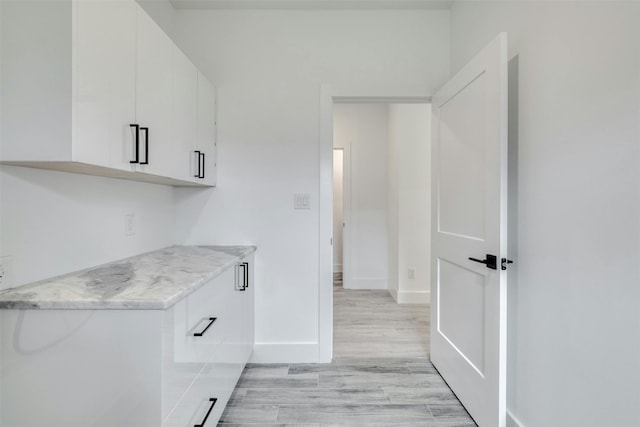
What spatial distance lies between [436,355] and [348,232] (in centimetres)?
225

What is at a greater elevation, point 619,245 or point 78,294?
point 619,245

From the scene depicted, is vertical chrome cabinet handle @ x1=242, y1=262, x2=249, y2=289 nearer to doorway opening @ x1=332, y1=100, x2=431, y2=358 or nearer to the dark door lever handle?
doorway opening @ x1=332, y1=100, x2=431, y2=358

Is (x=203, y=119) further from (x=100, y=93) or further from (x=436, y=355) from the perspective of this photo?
(x=436, y=355)

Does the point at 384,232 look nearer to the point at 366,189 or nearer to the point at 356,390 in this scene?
the point at 366,189

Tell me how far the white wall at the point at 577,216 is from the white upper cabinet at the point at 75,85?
174cm

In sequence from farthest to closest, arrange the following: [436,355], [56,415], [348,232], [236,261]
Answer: [348,232] → [436,355] → [236,261] → [56,415]

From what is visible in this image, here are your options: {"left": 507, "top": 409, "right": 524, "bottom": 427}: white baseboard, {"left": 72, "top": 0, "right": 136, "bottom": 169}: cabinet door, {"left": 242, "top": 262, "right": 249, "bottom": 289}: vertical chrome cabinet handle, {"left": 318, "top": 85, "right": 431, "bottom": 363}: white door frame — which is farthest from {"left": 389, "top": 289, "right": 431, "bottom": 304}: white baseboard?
{"left": 72, "top": 0, "right": 136, "bottom": 169}: cabinet door

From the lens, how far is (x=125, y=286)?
1117 mm

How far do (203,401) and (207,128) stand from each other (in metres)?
1.60

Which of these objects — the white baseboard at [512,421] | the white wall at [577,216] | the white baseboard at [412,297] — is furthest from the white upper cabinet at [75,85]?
the white baseboard at [412,297]

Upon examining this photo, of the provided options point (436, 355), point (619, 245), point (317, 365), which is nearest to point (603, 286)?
point (619, 245)

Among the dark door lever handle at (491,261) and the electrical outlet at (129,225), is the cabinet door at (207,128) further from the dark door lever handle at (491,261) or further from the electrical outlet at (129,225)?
the dark door lever handle at (491,261)

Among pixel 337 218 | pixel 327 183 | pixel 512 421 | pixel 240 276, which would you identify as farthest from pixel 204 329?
pixel 337 218

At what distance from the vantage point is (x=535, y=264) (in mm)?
1388
